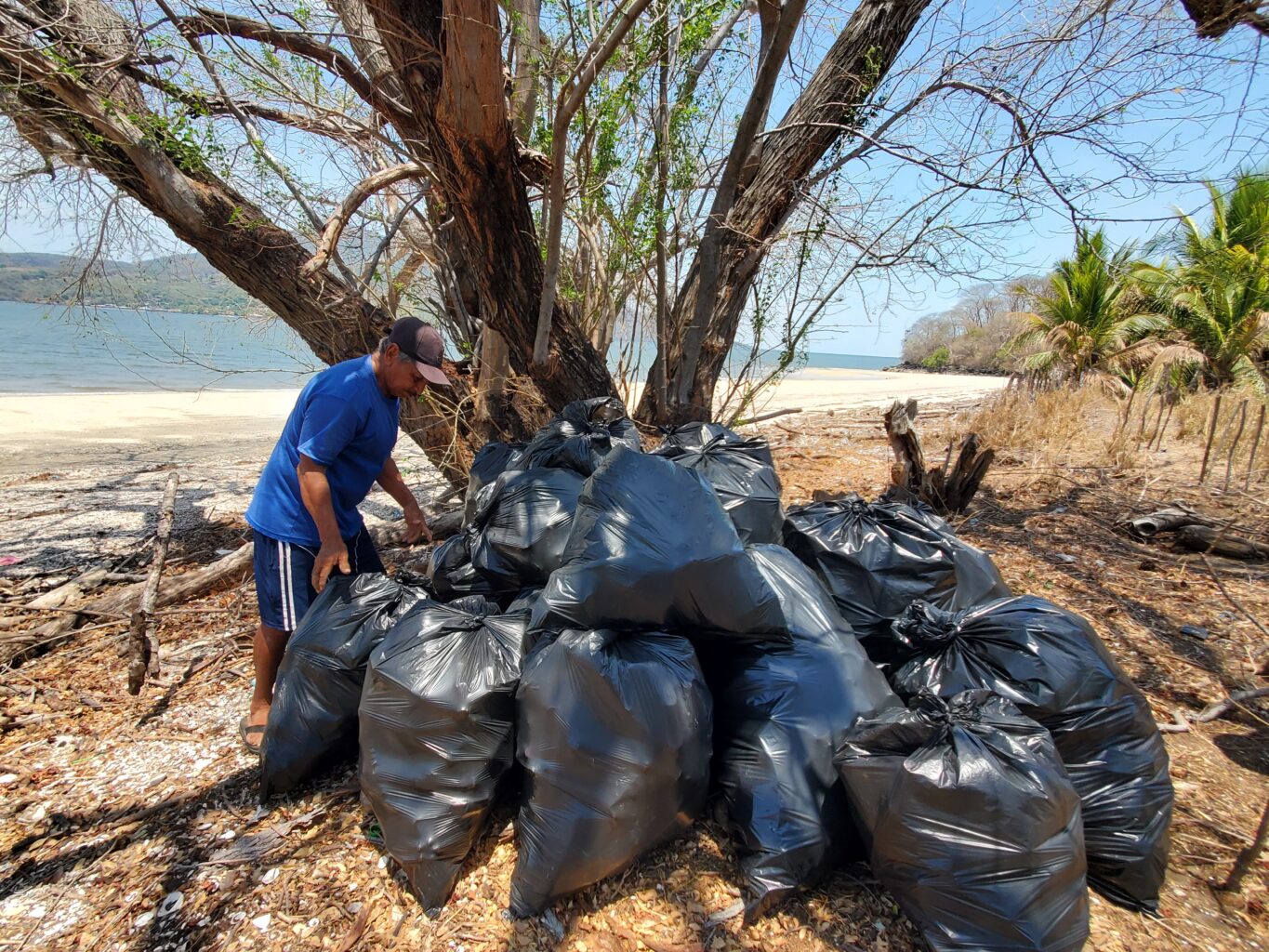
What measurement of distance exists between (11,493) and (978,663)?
296 inches

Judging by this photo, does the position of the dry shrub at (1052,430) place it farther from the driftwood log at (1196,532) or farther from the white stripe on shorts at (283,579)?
the white stripe on shorts at (283,579)

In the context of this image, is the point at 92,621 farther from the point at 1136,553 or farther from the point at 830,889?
the point at 1136,553

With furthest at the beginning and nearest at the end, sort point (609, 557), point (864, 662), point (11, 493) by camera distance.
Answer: point (11, 493), point (864, 662), point (609, 557)

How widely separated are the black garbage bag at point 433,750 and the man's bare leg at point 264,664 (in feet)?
2.24

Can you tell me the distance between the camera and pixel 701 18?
120 inches

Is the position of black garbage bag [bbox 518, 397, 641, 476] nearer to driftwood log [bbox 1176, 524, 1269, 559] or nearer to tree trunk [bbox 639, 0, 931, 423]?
tree trunk [bbox 639, 0, 931, 423]

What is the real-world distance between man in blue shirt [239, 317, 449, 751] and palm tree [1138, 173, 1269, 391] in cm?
1254

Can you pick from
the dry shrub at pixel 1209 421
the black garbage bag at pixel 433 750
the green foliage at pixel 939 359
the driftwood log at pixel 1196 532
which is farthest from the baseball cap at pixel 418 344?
the green foliage at pixel 939 359

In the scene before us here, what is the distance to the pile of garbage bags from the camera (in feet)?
4.23

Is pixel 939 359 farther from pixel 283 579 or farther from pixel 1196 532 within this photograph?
pixel 283 579

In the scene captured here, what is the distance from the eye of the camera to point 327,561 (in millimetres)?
1975

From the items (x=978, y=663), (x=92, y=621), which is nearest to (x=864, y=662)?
(x=978, y=663)

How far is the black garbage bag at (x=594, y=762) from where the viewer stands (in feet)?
4.68

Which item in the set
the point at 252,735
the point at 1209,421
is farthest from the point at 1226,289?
the point at 252,735
